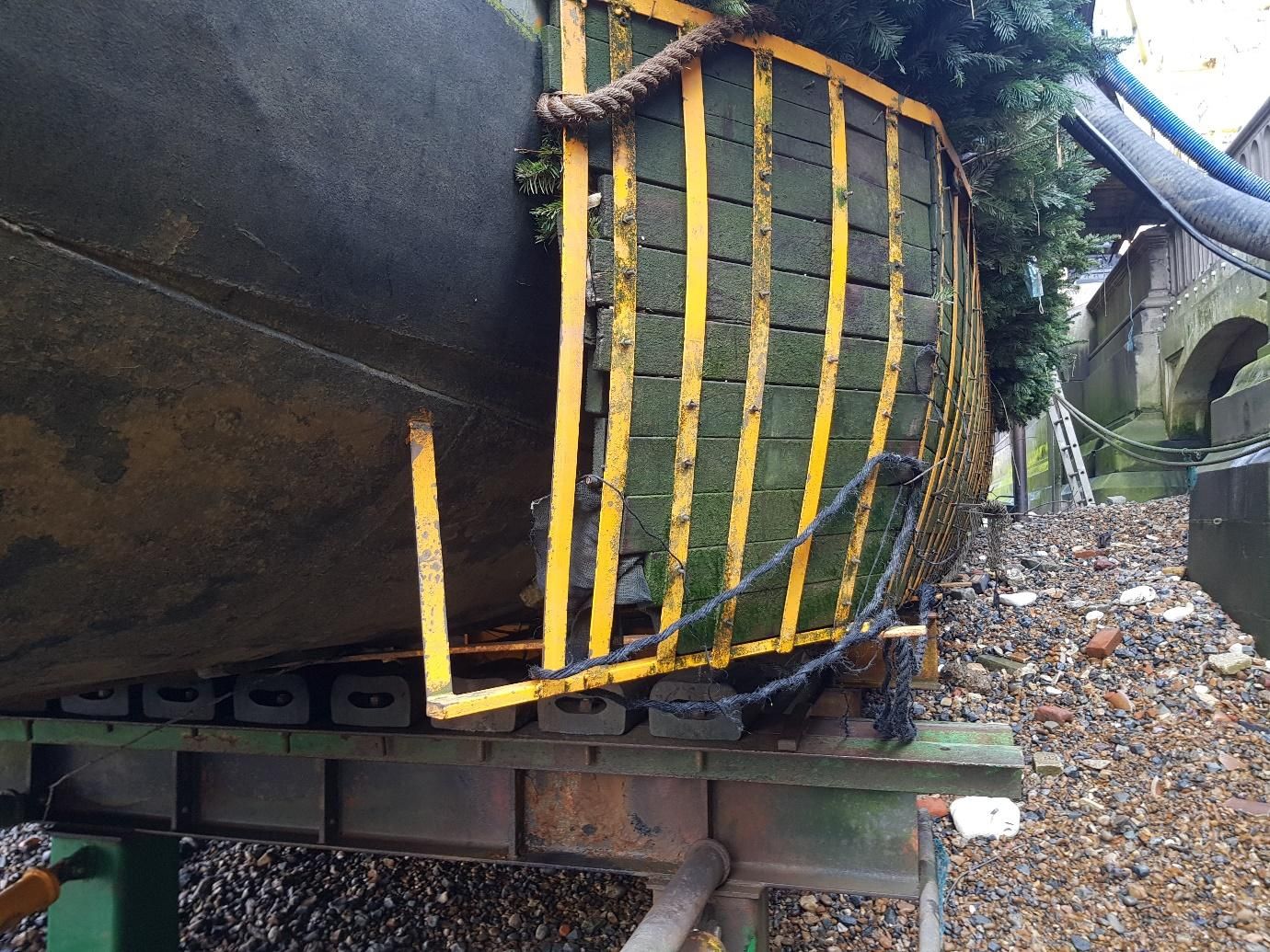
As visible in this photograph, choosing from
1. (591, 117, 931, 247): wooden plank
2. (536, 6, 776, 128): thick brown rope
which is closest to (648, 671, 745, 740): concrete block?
(591, 117, 931, 247): wooden plank

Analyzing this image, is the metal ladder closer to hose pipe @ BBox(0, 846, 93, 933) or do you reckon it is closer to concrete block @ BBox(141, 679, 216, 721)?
concrete block @ BBox(141, 679, 216, 721)

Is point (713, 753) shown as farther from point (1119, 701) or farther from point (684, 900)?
point (1119, 701)

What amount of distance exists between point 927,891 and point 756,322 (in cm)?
157

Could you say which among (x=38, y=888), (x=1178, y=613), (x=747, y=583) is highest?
(x=747, y=583)

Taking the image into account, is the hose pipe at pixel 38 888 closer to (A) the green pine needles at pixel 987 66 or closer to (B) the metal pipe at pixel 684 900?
(B) the metal pipe at pixel 684 900

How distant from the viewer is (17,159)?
1026 millimetres

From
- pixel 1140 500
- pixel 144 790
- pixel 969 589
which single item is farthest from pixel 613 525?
pixel 1140 500

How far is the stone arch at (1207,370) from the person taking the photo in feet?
31.1

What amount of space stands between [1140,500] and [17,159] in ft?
40.3

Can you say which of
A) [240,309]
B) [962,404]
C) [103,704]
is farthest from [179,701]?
[962,404]

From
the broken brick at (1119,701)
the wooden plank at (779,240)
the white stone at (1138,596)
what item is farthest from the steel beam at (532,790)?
the white stone at (1138,596)

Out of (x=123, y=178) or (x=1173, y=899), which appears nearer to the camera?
(x=123, y=178)

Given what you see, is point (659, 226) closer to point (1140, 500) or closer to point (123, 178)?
point (123, 178)

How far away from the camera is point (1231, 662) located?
445cm
